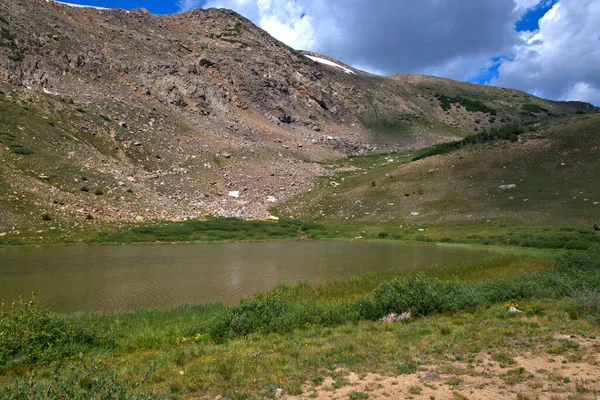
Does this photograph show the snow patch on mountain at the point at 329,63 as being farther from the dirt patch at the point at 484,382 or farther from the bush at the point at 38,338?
the dirt patch at the point at 484,382

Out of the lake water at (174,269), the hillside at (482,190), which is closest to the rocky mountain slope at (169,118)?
the hillside at (482,190)

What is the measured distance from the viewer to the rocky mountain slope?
41.6 metres

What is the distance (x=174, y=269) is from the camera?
22.3 m

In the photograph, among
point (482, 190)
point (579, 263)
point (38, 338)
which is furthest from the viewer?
point (482, 190)

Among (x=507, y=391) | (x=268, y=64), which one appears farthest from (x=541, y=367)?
(x=268, y=64)

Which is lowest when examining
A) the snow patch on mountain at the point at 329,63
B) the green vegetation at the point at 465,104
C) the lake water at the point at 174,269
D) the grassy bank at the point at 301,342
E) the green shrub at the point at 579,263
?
the lake water at the point at 174,269

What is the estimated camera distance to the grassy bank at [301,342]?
23.8ft

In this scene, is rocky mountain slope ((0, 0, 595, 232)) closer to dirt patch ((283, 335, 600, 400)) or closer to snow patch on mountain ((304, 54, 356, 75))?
snow patch on mountain ((304, 54, 356, 75))

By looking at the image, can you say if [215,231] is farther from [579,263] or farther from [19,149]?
[579,263]

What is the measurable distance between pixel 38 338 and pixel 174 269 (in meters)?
13.4

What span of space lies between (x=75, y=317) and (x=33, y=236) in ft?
81.4

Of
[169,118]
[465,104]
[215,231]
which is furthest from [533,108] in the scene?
[215,231]

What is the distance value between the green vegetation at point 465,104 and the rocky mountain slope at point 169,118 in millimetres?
3517

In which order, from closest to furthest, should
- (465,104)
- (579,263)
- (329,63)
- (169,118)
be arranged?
(579,263), (169,118), (465,104), (329,63)
